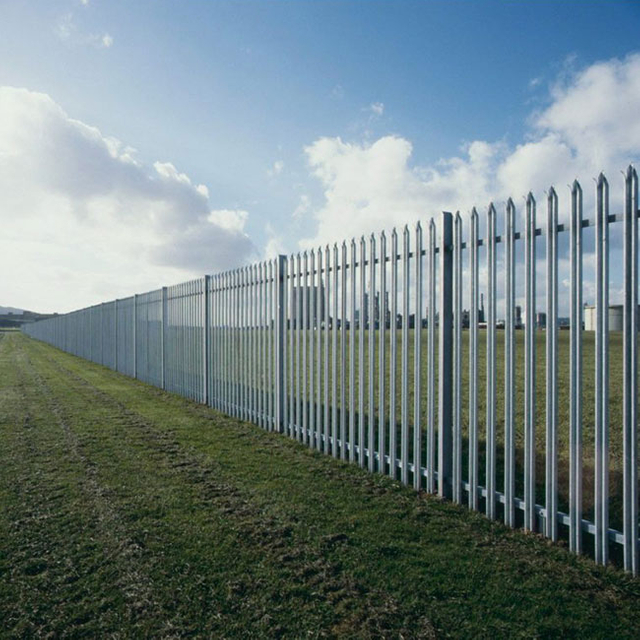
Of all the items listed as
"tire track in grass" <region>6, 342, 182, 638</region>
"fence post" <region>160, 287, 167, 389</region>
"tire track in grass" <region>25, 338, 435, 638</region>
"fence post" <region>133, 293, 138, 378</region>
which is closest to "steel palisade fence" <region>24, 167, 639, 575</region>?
"tire track in grass" <region>25, 338, 435, 638</region>

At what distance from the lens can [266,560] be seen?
3.40m

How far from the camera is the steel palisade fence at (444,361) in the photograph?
3369 millimetres

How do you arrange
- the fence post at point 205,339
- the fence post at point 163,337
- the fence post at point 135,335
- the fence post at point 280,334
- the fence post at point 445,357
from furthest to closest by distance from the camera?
the fence post at point 135,335 < the fence post at point 163,337 < the fence post at point 205,339 < the fence post at point 280,334 < the fence post at point 445,357

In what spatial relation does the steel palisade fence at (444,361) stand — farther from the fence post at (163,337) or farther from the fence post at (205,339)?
the fence post at (163,337)

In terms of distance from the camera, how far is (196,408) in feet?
32.0

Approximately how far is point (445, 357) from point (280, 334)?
3328 mm

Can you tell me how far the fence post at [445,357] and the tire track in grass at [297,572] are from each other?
1.33 m

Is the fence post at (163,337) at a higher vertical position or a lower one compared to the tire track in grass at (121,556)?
higher

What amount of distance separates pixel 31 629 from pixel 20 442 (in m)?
4.82

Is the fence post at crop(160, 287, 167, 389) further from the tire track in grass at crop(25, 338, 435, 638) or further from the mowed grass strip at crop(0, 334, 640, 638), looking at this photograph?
the tire track in grass at crop(25, 338, 435, 638)

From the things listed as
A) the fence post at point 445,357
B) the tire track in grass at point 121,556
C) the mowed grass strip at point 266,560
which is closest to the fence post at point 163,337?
the tire track in grass at point 121,556

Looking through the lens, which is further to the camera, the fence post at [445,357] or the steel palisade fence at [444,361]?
the fence post at [445,357]

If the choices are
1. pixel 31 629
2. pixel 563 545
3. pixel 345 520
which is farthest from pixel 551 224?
pixel 31 629

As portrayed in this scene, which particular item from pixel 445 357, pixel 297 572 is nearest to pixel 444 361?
pixel 445 357
